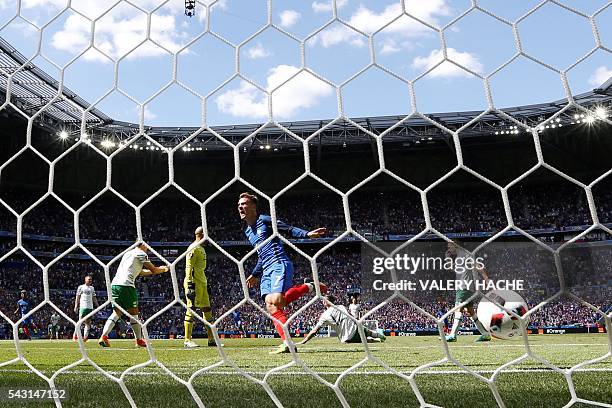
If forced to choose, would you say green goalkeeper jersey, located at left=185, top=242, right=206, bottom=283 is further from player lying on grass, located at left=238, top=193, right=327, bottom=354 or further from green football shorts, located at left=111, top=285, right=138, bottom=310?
player lying on grass, located at left=238, top=193, right=327, bottom=354

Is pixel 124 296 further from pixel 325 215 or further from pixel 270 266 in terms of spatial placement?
pixel 325 215

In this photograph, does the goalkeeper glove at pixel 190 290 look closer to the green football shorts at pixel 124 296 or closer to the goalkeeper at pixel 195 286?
the goalkeeper at pixel 195 286

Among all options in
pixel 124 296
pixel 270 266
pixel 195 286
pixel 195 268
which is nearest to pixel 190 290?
pixel 195 286

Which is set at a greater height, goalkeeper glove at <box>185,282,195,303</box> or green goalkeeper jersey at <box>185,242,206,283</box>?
green goalkeeper jersey at <box>185,242,206,283</box>

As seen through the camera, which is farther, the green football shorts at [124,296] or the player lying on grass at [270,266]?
the green football shorts at [124,296]

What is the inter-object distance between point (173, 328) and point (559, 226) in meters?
14.5

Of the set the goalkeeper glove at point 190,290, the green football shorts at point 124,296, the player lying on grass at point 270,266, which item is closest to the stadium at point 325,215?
the goalkeeper glove at point 190,290

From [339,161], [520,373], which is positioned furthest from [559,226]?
[520,373]

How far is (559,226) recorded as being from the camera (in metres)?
17.9

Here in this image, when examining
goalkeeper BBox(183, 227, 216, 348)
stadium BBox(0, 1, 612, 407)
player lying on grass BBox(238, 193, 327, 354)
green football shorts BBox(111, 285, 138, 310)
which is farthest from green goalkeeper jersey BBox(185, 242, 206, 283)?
stadium BBox(0, 1, 612, 407)

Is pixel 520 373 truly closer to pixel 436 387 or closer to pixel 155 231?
pixel 436 387

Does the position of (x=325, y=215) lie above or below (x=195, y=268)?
above

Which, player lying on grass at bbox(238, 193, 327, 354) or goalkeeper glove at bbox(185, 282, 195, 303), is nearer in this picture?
player lying on grass at bbox(238, 193, 327, 354)

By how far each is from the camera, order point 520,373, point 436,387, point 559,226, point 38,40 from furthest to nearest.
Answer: point 559,226 → point 520,373 → point 38,40 → point 436,387
